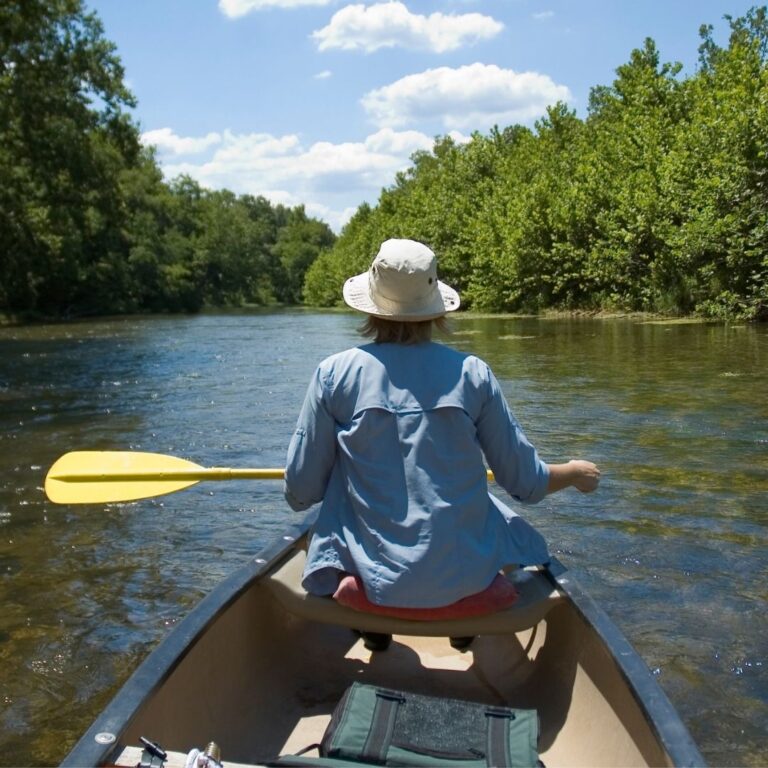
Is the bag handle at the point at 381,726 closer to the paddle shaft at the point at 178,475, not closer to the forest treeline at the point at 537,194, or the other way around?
the paddle shaft at the point at 178,475

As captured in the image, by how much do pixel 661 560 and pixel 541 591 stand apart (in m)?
2.58

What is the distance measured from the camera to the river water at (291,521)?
392 cm

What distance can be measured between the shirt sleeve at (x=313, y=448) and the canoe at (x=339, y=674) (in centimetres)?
33

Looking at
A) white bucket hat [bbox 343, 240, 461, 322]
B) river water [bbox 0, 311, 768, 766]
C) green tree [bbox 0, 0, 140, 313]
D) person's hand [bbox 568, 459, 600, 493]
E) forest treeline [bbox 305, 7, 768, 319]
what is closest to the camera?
white bucket hat [bbox 343, 240, 461, 322]

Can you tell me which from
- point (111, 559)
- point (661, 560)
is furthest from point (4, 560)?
point (661, 560)

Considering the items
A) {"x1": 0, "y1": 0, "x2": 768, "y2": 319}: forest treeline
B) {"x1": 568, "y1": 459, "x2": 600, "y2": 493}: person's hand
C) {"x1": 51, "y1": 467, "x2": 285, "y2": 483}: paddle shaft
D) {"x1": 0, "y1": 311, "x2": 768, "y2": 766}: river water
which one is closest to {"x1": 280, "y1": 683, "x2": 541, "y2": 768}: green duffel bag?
{"x1": 568, "y1": 459, "x2": 600, "y2": 493}: person's hand

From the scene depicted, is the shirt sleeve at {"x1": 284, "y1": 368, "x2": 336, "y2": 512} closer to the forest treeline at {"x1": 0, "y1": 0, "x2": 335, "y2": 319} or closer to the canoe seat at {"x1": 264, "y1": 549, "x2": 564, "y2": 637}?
the canoe seat at {"x1": 264, "y1": 549, "x2": 564, "y2": 637}

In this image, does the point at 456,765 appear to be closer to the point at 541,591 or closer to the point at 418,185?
the point at 541,591

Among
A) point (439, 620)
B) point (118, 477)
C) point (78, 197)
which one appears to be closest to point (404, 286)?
point (439, 620)

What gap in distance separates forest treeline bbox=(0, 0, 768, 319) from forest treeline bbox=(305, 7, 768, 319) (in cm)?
7

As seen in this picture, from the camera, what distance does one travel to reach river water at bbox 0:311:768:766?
154 inches

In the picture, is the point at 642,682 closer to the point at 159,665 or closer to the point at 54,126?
the point at 159,665

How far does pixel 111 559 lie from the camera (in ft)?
18.4

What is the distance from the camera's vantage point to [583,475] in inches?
119
